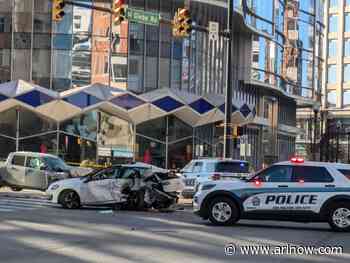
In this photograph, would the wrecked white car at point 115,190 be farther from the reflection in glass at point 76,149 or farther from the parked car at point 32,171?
the reflection in glass at point 76,149

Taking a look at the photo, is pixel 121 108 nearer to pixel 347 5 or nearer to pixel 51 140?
pixel 51 140

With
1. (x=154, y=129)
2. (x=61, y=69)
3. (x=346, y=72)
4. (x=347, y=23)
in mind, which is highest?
(x=347, y=23)

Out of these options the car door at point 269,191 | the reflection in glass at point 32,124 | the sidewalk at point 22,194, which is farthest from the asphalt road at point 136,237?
the reflection in glass at point 32,124

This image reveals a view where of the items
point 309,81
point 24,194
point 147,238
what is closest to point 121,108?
point 24,194

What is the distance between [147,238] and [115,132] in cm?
2930

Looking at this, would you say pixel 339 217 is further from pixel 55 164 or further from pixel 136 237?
pixel 55 164

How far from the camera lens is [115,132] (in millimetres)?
43375

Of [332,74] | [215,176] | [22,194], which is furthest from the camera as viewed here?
[332,74]

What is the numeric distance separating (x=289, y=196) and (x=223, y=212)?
1.69 m

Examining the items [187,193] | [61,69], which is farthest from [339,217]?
[61,69]

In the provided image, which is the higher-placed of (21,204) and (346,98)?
(346,98)

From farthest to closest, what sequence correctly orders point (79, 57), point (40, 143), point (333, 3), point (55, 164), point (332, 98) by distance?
point (333, 3) → point (332, 98) → point (79, 57) → point (40, 143) → point (55, 164)

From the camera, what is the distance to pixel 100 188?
22672 mm

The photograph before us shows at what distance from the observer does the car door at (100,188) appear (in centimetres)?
2267
